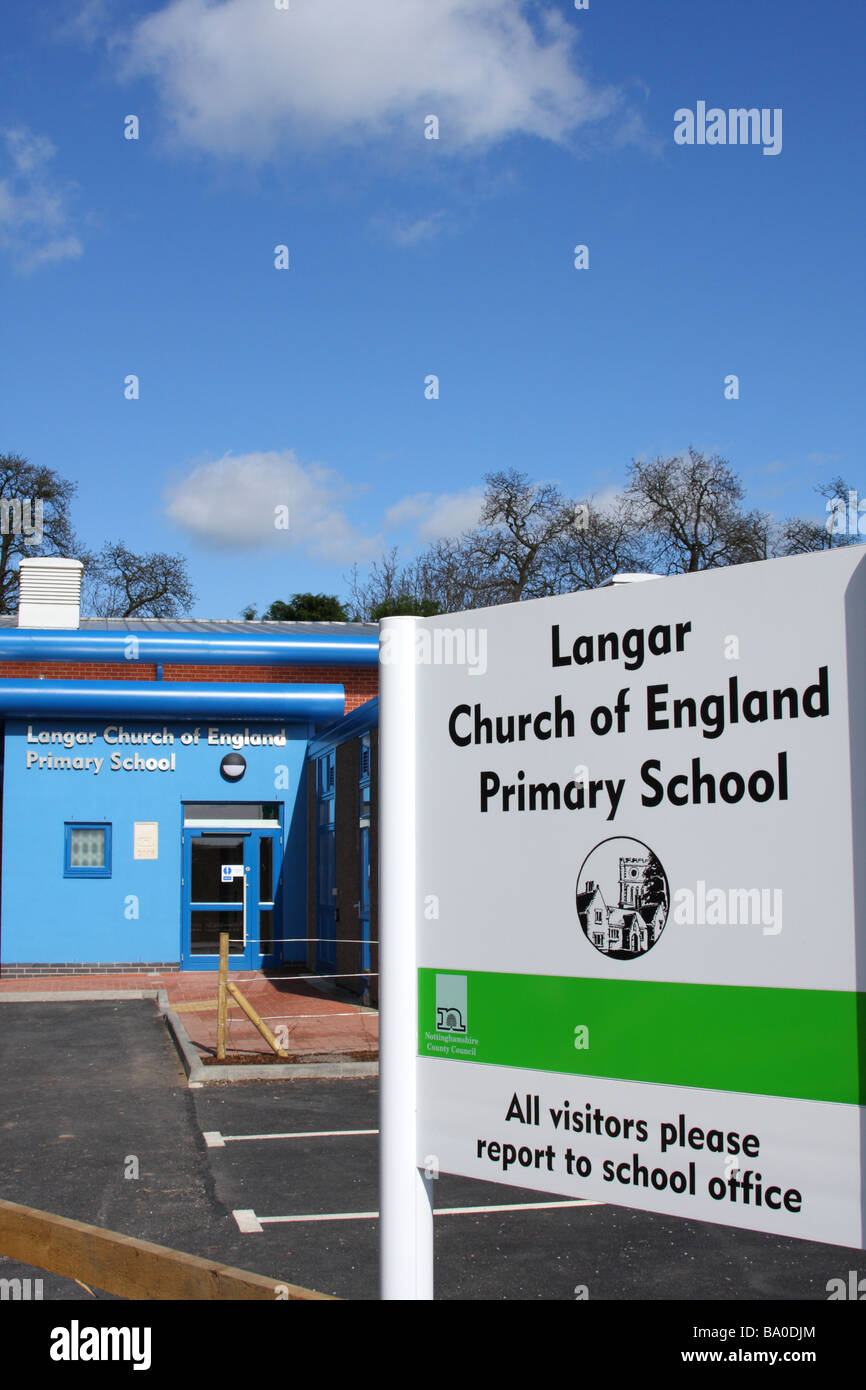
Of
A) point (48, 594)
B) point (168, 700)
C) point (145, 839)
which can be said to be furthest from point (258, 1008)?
point (48, 594)

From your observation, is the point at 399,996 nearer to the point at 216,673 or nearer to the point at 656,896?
the point at 656,896

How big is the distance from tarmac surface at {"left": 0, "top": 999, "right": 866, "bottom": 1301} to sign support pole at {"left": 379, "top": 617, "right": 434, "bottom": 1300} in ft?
10.7

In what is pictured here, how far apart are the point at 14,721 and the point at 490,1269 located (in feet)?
53.9

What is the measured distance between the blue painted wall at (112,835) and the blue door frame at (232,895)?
20 centimetres

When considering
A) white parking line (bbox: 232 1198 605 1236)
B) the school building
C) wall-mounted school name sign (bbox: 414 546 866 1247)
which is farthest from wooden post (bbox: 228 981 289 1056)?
wall-mounted school name sign (bbox: 414 546 866 1247)

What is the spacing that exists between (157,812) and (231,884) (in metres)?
1.79

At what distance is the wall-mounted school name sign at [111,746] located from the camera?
2066cm

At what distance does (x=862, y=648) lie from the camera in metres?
2.21

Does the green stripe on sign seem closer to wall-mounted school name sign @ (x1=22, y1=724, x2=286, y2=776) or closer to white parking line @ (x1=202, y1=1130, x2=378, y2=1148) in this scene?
white parking line @ (x1=202, y1=1130, x2=378, y2=1148)

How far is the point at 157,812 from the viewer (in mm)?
20875

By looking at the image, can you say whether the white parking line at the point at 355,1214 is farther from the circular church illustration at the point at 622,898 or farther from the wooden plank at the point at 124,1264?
the circular church illustration at the point at 622,898

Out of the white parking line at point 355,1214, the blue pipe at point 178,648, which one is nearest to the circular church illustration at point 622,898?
the white parking line at point 355,1214
